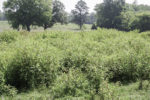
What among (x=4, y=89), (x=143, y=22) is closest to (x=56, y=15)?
(x=143, y=22)

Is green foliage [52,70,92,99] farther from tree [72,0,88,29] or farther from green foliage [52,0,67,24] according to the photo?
→ tree [72,0,88,29]

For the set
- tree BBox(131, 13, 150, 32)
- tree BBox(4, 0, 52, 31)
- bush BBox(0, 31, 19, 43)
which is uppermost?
tree BBox(4, 0, 52, 31)

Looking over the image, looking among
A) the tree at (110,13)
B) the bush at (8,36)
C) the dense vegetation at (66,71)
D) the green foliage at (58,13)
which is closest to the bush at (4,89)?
the dense vegetation at (66,71)

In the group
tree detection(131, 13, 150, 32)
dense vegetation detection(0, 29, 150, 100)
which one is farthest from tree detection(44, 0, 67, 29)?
dense vegetation detection(0, 29, 150, 100)

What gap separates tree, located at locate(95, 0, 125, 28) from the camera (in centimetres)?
3644

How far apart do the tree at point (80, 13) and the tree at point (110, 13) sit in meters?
16.8

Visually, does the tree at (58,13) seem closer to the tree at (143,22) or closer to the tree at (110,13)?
the tree at (110,13)

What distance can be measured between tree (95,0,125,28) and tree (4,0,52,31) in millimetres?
13759

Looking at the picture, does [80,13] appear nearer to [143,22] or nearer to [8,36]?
[143,22]

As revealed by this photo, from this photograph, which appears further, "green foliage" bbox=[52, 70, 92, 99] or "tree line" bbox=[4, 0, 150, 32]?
"tree line" bbox=[4, 0, 150, 32]

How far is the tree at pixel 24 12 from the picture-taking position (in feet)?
89.2

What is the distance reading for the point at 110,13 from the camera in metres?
36.5

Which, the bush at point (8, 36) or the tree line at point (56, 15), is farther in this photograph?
the tree line at point (56, 15)

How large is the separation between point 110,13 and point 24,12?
18.7 metres
